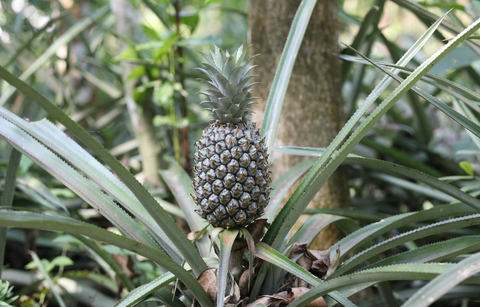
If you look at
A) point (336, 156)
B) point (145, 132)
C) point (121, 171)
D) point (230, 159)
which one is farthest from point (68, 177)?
point (145, 132)

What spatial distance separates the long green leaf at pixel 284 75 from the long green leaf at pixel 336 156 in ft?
0.61

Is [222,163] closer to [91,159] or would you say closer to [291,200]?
[291,200]

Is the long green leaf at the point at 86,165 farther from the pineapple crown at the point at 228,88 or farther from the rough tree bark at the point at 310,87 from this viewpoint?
the rough tree bark at the point at 310,87

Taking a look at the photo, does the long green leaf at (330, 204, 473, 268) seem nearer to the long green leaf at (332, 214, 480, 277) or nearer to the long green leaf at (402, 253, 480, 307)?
the long green leaf at (332, 214, 480, 277)

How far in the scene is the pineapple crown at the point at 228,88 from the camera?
798 millimetres

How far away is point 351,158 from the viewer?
845mm

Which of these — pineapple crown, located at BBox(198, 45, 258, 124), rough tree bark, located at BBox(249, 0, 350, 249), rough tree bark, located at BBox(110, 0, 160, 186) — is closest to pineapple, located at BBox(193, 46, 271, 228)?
pineapple crown, located at BBox(198, 45, 258, 124)

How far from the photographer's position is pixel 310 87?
130 centimetres

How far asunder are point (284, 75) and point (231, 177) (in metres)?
0.35

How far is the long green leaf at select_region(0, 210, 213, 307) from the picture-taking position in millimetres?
466

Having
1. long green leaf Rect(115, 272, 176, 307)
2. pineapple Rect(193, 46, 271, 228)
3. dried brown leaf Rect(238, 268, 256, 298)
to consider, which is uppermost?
pineapple Rect(193, 46, 271, 228)

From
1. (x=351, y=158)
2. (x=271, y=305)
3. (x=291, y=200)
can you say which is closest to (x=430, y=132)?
(x=351, y=158)

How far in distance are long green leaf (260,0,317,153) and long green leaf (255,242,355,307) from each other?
0.29 metres

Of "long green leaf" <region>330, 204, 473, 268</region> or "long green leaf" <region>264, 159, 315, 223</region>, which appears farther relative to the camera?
"long green leaf" <region>264, 159, 315, 223</region>
